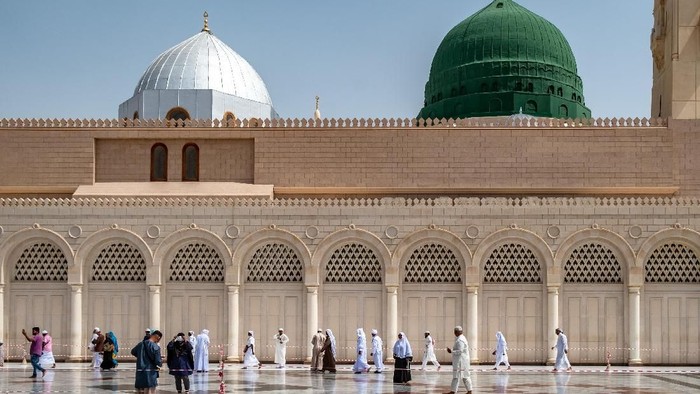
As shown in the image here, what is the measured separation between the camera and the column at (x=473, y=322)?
28.5m

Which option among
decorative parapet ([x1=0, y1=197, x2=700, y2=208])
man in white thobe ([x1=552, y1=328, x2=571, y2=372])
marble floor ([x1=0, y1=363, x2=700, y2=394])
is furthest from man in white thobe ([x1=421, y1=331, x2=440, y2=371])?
decorative parapet ([x1=0, y1=197, x2=700, y2=208])

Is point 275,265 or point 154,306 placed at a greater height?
point 275,265

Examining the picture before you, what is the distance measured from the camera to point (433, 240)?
28625 millimetres

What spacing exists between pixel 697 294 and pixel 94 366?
1435 cm

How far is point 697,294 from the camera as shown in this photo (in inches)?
1123

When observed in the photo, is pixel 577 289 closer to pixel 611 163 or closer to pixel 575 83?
pixel 611 163

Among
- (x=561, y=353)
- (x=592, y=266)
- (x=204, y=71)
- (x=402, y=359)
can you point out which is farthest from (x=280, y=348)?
(x=204, y=71)

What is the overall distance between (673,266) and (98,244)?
13.9 meters

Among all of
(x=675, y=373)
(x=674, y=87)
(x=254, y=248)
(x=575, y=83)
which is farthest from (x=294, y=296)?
(x=575, y=83)

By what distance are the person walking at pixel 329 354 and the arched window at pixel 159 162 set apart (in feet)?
26.7

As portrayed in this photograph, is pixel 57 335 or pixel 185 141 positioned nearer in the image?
pixel 57 335

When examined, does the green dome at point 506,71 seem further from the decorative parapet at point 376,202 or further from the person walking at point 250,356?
the person walking at point 250,356

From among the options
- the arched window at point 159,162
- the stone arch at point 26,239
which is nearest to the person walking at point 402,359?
the stone arch at point 26,239

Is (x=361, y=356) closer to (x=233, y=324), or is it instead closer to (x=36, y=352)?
(x=233, y=324)
